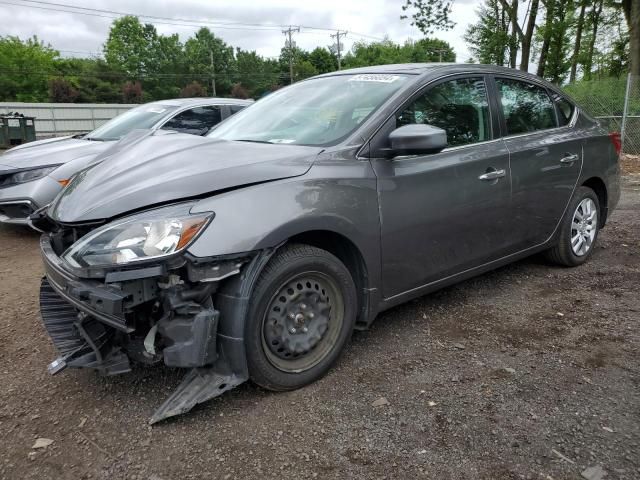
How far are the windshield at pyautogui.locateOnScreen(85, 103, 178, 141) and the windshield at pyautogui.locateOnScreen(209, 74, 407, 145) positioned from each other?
10.3ft

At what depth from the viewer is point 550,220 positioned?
4.24 meters

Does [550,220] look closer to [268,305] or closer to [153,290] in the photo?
[268,305]

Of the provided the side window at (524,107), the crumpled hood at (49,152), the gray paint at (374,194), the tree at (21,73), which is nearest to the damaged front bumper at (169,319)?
the gray paint at (374,194)

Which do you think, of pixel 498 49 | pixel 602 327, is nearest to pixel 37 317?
pixel 602 327

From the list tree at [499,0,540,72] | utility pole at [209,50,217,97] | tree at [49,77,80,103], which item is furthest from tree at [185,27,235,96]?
tree at [499,0,540,72]

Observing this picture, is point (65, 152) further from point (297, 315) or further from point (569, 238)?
point (569, 238)

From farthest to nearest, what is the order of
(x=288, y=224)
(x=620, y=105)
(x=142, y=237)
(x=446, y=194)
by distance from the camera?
(x=620, y=105)
(x=446, y=194)
(x=288, y=224)
(x=142, y=237)

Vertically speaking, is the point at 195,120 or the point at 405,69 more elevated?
the point at 405,69

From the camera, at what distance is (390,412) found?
101 inches

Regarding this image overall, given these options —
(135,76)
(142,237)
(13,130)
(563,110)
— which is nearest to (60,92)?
(135,76)

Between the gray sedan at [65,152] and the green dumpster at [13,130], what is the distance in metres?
12.0

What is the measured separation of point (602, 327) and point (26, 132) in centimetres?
1830

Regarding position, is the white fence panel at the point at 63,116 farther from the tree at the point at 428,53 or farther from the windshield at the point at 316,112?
the tree at the point at 428,53

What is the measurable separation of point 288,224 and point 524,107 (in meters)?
2.55
